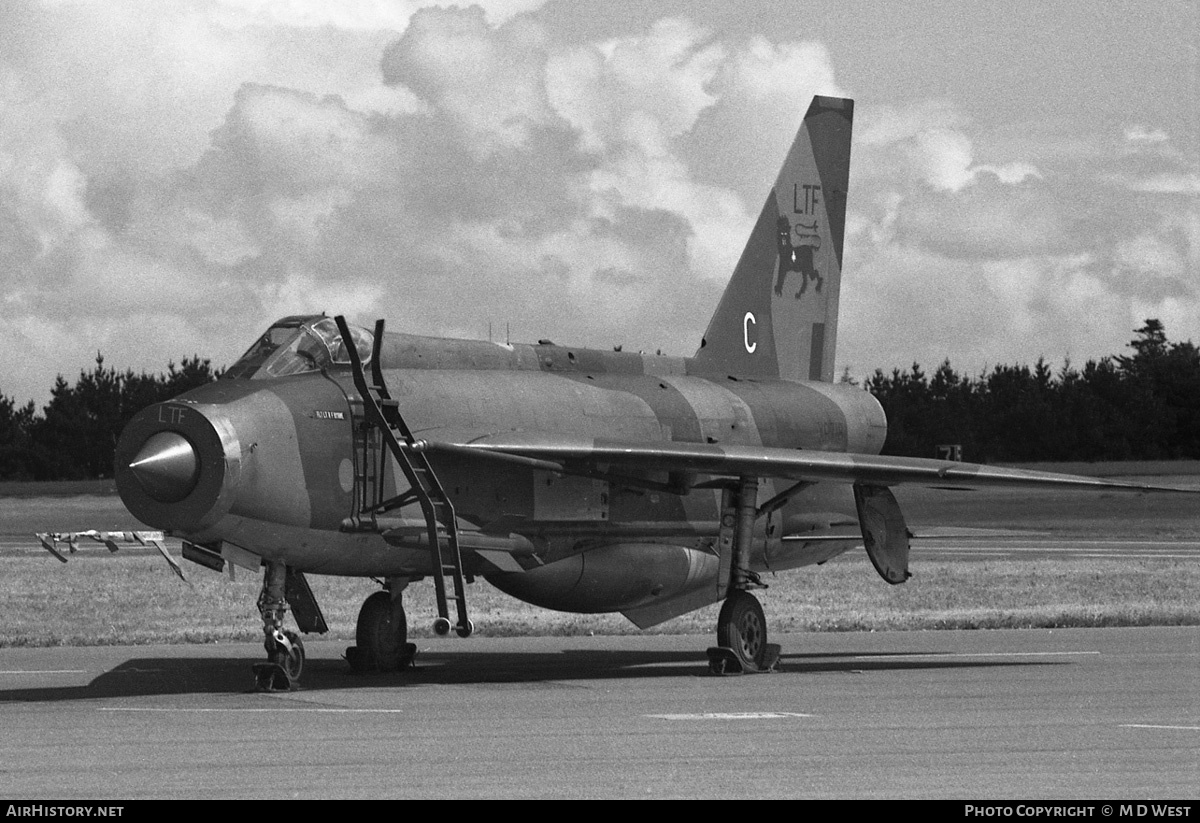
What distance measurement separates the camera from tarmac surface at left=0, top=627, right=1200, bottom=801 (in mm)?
9430

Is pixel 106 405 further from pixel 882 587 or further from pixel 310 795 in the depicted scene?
pixel 310 795

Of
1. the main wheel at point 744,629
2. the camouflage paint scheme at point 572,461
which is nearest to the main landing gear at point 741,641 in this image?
the main wheel at point 744,629

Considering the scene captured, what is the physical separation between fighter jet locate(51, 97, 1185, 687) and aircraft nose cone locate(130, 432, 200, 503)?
2cm

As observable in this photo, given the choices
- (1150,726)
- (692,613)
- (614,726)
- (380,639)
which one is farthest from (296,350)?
(692,613)

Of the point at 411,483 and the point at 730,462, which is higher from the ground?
the point at 730,462

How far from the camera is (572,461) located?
16.8 meters

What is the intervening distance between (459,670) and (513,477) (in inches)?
91.9

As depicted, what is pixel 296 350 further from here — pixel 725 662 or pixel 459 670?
pixel 725 662

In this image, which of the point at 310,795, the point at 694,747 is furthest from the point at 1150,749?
the point at 310,795

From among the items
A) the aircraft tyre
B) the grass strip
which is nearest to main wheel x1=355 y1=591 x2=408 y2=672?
the aircraft tyre

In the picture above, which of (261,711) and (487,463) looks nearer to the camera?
(261,711)

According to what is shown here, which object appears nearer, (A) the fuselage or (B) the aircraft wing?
(A) the fuselage

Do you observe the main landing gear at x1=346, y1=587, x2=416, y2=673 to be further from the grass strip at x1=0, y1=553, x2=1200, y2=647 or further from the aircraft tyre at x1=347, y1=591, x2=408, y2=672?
the grass strip at x1=0, y1=553, x2=1200, y2=647
